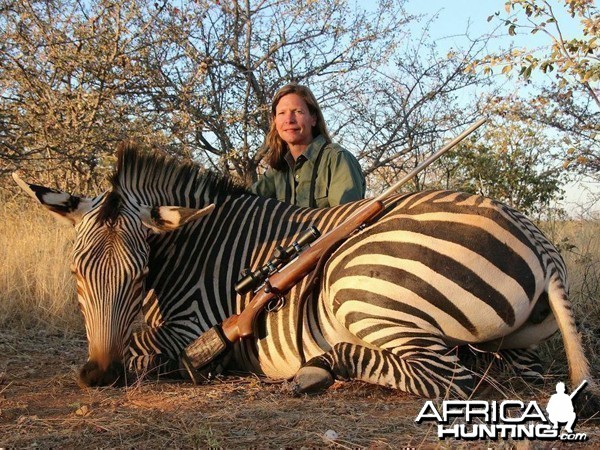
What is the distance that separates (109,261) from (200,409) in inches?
35.3

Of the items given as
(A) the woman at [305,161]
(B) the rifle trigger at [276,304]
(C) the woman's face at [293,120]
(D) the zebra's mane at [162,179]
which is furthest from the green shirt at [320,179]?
(B) the rifle trigger at [276,304]

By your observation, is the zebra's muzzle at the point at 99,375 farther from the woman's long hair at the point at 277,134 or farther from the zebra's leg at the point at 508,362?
the woman's long hair at the point at 277,134

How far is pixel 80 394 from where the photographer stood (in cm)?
298

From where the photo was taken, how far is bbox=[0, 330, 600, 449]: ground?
2162mm

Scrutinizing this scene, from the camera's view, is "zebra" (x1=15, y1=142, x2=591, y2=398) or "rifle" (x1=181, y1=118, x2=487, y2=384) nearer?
"zebra" (x1=15, y1=142, x2=591, y2=398)

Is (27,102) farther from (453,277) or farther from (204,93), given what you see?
(453,277)

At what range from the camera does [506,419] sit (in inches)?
89.3

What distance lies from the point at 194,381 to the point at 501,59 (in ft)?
12.8

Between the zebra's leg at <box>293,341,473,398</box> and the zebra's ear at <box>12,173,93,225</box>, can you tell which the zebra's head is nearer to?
the zebra's ear at <box>12,173,93,225</box>

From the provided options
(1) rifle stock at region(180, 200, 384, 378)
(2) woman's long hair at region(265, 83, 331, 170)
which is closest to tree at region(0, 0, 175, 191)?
(2) woman's long hair at region(265, 83, 331, 170)

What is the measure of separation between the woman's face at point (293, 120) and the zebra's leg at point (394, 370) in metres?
2.29

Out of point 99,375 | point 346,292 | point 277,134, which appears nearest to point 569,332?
point 346,292

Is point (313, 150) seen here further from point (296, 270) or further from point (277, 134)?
point (296, 270)

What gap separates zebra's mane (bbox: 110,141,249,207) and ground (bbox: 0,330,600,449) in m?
1.11
